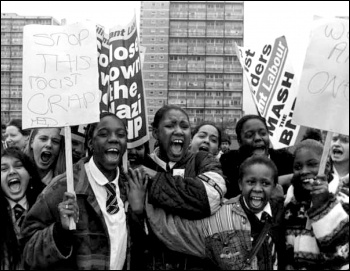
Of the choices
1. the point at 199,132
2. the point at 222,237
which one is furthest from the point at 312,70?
the point at 199,132

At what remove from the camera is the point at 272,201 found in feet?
11.9

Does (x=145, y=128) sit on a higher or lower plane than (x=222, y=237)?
higher

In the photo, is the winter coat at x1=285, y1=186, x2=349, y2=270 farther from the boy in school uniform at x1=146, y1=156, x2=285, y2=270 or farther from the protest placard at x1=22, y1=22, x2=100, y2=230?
the protest placard at x1=22, y1=22, x2=100, y2=230

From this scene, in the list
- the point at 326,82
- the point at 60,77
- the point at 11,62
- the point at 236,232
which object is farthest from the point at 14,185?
the point at 11,62

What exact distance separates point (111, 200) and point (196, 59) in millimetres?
36436

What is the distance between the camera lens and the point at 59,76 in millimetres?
3518

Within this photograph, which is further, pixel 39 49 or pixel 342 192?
pixel 39 49

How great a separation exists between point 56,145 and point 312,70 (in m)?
2.06

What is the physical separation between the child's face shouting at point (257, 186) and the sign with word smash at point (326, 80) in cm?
41

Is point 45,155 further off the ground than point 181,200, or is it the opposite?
point 45,155

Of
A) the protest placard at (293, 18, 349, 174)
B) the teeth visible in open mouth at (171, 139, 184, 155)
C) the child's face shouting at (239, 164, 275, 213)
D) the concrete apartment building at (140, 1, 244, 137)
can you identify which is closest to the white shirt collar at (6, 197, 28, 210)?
the teeth visible in open mouth at (171, 139, 184, 155)

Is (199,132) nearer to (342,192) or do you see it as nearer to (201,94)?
(342,192)

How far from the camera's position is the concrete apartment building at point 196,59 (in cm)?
3753

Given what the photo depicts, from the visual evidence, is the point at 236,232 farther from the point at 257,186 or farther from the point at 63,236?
the point at 63,236
